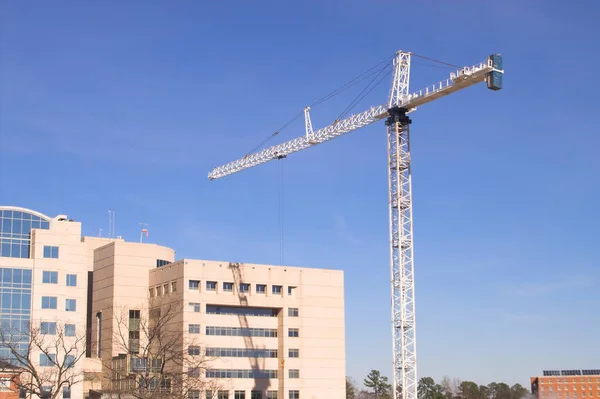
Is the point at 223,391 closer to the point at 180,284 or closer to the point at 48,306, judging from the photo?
the point at 180,284

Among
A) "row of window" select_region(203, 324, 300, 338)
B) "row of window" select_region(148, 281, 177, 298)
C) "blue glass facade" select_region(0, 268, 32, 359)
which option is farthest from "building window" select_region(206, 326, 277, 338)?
"blue glass facade" select_region(0, 268, 32, 359)

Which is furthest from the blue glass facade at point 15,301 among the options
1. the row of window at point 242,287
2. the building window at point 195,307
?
the row of window at point 242,287

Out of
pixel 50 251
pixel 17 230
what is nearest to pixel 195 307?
pixel 50 251

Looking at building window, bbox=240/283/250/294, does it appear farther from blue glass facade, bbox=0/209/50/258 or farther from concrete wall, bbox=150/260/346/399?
blue glass facade, bbox=0/209/50/258

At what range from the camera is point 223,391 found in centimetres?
13988

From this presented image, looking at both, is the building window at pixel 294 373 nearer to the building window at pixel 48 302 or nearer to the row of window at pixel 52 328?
the row of window at pixel 52 328

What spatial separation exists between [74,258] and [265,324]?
34.9 m


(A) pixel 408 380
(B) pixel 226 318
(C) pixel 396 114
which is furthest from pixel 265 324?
(C) pixel 396 114

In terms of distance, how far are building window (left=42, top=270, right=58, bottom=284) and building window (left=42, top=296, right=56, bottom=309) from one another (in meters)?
2.59

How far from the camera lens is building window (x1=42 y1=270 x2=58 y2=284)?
137 metres

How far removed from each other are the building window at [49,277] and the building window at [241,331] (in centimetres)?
2646

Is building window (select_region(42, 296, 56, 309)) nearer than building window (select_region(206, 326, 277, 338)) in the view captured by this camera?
Yes

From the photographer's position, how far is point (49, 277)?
137 m

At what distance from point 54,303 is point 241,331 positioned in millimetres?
31945
